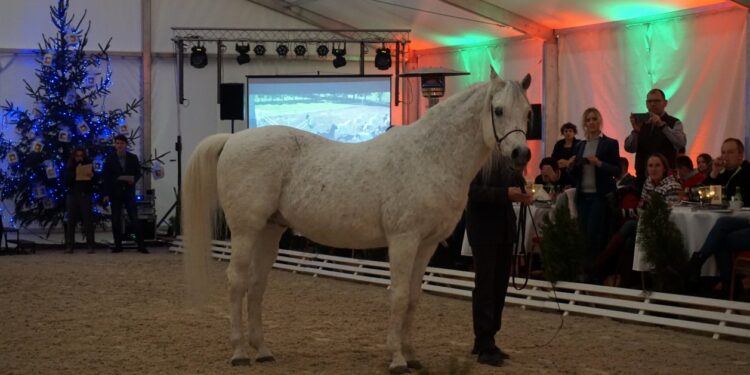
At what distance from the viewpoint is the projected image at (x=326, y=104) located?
53.2 ft

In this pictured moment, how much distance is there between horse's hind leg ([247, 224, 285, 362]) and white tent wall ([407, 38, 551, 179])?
8918 mm

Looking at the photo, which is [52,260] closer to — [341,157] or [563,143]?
[563,143]

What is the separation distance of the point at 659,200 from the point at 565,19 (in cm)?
697

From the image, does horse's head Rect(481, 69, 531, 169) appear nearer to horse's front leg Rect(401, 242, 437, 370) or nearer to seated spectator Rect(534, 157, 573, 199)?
horse's front leg Rect(401, 242, 437, 370)

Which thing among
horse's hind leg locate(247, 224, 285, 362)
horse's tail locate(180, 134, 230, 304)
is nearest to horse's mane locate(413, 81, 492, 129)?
horse's hind leg locate(247, 224, 285, 362)

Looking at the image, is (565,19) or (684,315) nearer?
(684,315)

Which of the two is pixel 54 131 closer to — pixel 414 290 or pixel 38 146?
pixel 38 146

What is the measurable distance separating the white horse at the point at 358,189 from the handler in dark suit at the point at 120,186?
853cm

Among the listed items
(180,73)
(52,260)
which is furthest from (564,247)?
(180,73)

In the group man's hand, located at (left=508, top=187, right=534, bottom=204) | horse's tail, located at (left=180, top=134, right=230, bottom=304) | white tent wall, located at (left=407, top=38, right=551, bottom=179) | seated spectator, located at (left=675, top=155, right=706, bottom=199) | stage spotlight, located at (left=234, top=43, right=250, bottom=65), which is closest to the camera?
man's hand, located at (left=508, top=187, right=534, bottom=204)

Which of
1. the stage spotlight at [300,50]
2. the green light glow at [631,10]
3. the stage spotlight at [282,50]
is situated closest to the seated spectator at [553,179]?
the green light glow at [631,10]

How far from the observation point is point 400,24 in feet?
52.7

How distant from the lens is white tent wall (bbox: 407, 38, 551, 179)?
1462 centimetres

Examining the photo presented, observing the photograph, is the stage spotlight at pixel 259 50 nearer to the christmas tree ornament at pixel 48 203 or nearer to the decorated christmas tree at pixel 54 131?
the decorated christmas tree at pixel 54 131
